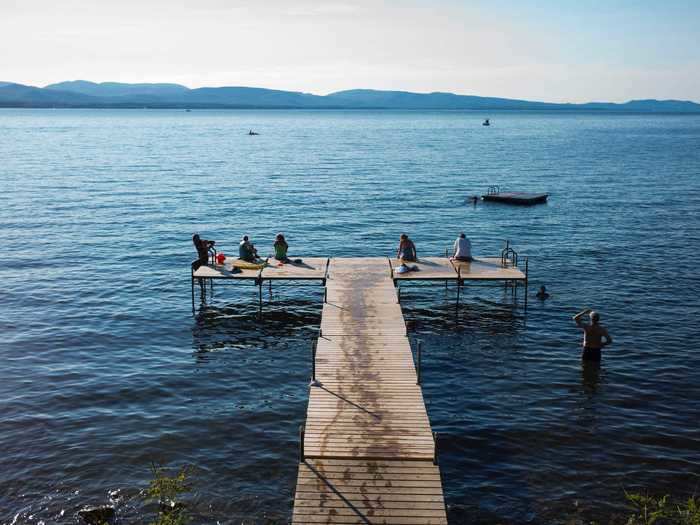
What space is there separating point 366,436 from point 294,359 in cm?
1060

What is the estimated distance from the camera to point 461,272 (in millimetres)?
32344

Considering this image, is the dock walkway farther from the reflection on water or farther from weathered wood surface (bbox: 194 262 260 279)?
the reflection on water

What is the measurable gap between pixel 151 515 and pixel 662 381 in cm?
1878

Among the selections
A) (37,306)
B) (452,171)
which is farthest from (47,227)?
(452,171)

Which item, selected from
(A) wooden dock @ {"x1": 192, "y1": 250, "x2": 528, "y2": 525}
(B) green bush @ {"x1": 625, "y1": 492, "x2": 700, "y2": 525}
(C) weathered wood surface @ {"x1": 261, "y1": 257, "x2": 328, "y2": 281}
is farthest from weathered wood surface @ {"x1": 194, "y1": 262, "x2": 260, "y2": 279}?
(B) green bush @ {"x1": 625, "y1": 492, "x2": 700, "y2": 525}

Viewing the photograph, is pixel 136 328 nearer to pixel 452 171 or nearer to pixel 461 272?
pixel 461 272

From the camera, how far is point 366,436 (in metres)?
17.9

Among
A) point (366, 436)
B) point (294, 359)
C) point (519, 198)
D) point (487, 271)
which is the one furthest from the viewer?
point (519, 198)

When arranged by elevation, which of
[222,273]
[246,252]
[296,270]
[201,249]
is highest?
[201,249]

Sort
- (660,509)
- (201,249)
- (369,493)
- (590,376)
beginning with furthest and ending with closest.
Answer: (201,249)
(590,376)
(660,509)
(369,493)

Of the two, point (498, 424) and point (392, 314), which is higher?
point (392, 314)

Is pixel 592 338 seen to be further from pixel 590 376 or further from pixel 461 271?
pixel 461 271

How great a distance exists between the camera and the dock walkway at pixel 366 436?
595 inches

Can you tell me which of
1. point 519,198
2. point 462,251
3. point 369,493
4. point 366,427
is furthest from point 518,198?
point 369,493
